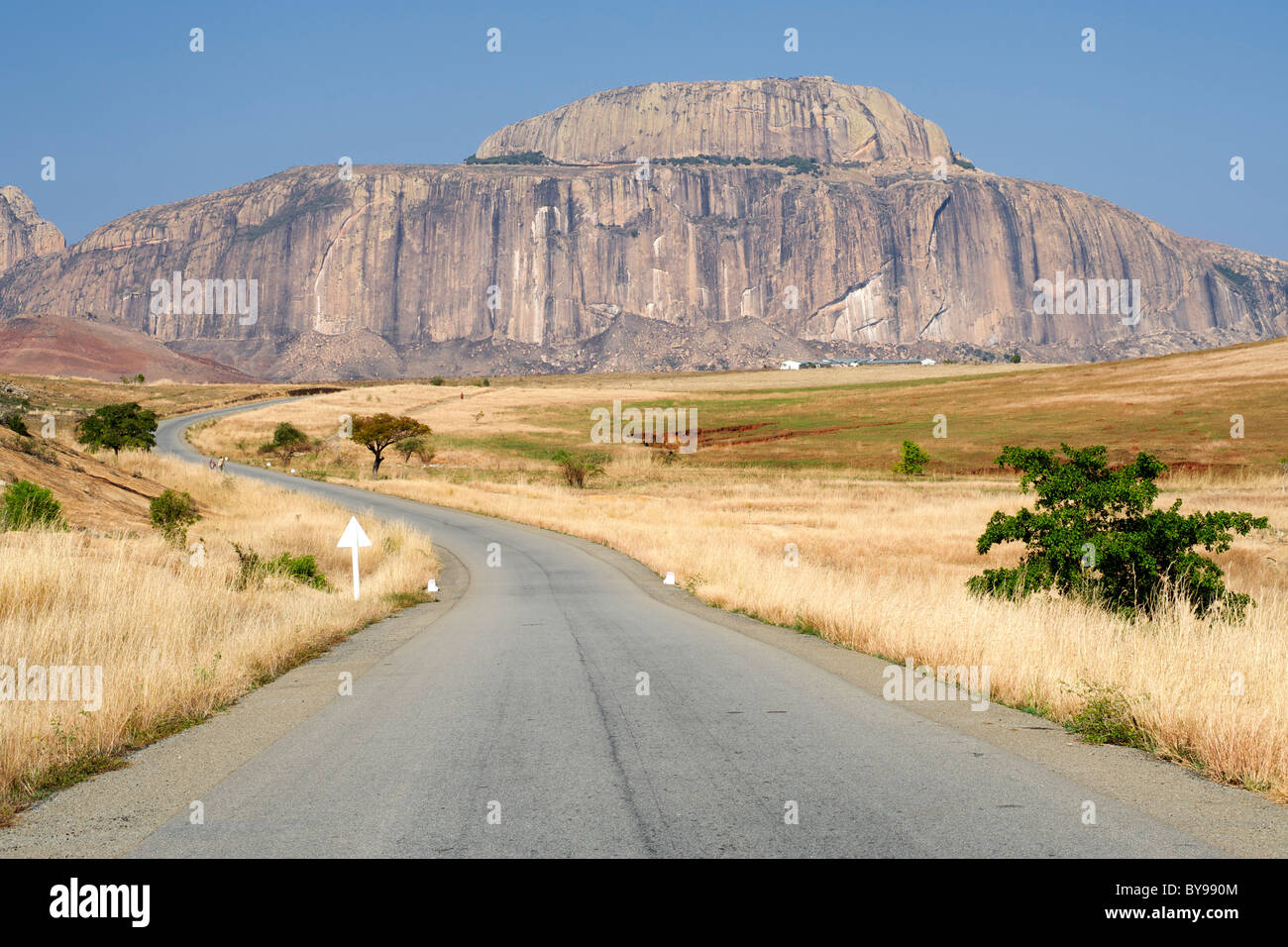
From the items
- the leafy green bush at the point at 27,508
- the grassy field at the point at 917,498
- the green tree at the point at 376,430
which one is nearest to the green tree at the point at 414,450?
the grassy field at the point at 917,498

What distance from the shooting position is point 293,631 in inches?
526

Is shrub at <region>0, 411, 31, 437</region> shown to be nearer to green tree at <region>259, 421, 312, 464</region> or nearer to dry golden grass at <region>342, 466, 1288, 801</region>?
dry golden grass at <region>342, 466, 1288, 801</region>

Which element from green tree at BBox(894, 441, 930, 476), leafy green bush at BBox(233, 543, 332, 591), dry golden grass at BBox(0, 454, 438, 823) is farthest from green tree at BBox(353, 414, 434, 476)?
dry golden grass at BBox(0, 454, 438, 823)

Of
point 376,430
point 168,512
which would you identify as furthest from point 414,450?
point 168,512

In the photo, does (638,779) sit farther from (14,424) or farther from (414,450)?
(414,450)

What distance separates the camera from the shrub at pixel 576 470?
215 ft

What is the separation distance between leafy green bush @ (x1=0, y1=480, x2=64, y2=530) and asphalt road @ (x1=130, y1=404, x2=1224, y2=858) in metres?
10.5

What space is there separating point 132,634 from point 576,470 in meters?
55.1

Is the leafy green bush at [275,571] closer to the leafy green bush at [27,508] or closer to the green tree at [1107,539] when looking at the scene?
the leafy green bush at [27,508]

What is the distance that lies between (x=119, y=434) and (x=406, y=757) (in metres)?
60.0

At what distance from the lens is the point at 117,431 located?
193 feet

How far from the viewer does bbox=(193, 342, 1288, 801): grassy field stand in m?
8.65
